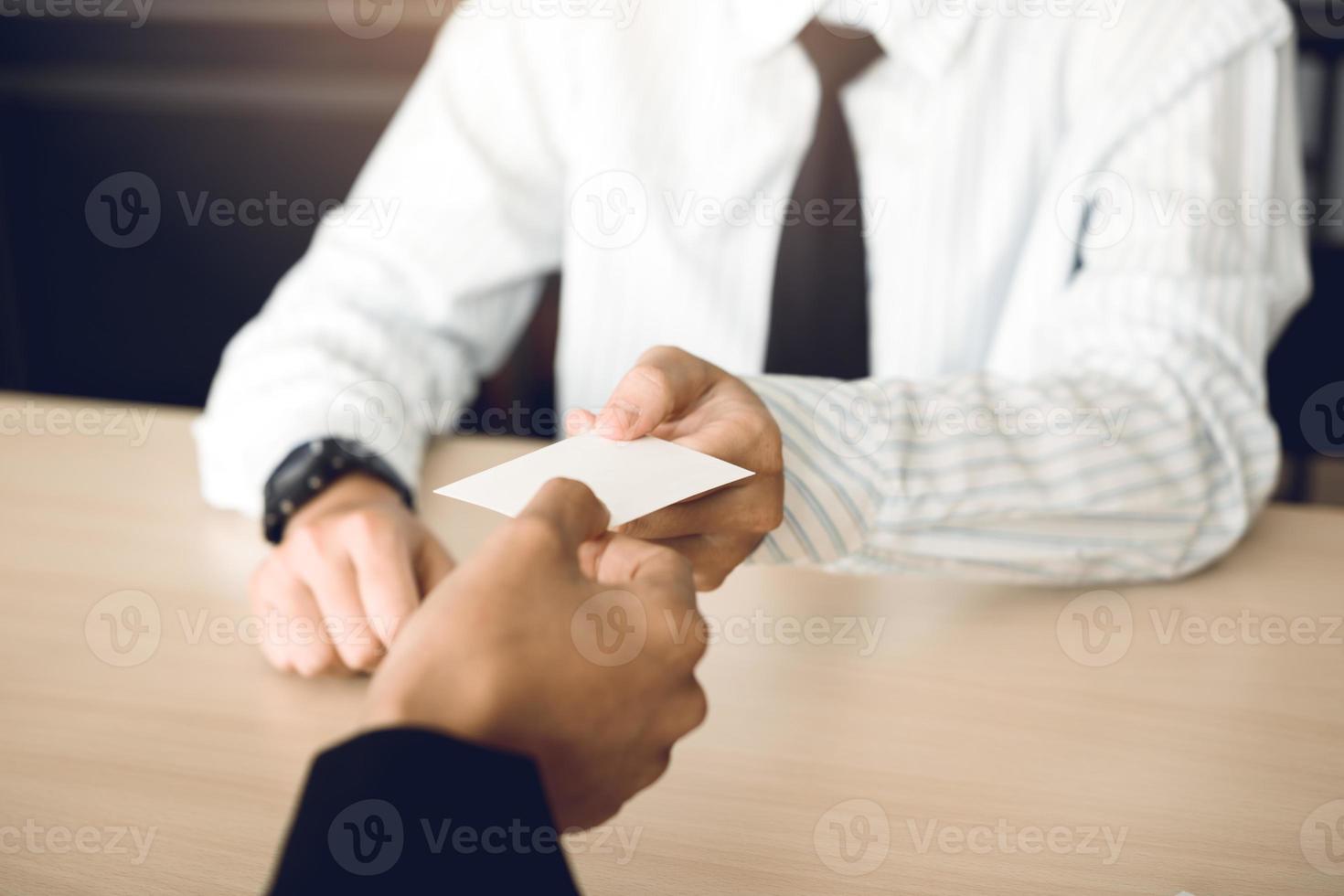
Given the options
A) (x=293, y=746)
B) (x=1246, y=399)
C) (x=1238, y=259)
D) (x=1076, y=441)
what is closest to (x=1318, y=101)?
(x=1238, y=259)

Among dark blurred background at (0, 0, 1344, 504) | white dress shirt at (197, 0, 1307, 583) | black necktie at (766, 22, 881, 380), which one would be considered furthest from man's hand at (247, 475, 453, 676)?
dark blurred background at (0, 0, 1344, 504)

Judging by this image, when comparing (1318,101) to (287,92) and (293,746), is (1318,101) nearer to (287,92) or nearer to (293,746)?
(287,92)

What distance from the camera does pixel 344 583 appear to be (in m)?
0.68

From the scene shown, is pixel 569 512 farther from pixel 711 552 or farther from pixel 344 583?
pixel 344 583

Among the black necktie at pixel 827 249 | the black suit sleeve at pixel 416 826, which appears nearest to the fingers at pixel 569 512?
the black suit sleeve at pixel 416 826

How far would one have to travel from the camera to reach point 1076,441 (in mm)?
778

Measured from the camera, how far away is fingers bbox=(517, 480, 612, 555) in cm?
41

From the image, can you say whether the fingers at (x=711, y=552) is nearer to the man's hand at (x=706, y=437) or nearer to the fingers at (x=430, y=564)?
the man's hand at (x=706, y=437)

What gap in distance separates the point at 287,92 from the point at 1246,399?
67.8 inches

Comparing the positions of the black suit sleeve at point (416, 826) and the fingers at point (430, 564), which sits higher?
the black suit sleeve at point (416, 826)

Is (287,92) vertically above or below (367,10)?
below

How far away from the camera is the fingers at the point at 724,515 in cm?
56

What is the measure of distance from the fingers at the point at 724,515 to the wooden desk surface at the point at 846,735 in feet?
0.30

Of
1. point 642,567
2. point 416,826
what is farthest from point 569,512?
Result: point 416,826
